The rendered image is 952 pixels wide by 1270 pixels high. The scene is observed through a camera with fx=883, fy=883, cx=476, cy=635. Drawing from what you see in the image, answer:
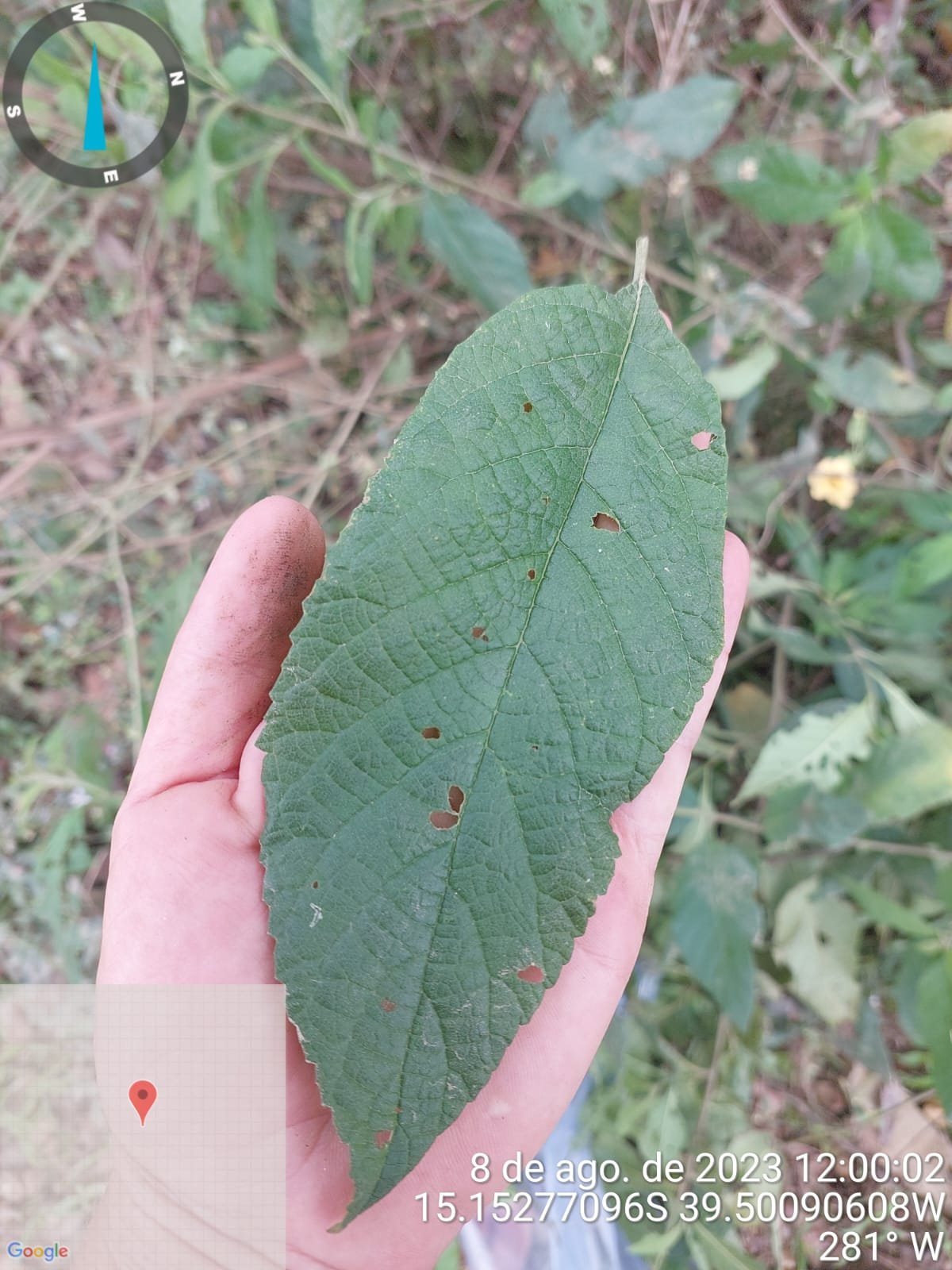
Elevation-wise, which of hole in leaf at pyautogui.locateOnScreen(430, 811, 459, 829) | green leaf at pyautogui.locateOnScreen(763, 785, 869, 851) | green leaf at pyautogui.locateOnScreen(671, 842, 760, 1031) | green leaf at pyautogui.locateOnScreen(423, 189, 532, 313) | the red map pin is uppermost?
green leaf at pyautogui.locateOnScreen(423, 189, 532, 313)

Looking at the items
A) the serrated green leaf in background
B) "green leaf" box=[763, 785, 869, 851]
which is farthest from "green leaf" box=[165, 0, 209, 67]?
"green leaf" box=[763, 785, 869, 851]

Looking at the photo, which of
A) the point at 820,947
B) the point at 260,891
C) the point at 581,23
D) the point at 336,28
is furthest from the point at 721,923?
the point at 336,28

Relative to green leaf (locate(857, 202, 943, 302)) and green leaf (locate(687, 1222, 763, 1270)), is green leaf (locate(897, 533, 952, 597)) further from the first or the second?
green leaf (locate(687, 1222, 763, 1270))

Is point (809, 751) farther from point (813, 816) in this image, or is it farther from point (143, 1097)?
point (143, 1097)

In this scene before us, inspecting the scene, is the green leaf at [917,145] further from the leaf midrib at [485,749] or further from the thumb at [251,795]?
the thumb at [251,795]

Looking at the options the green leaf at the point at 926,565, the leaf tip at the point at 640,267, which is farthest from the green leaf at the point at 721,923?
the leaf tip at the point at 640,267
